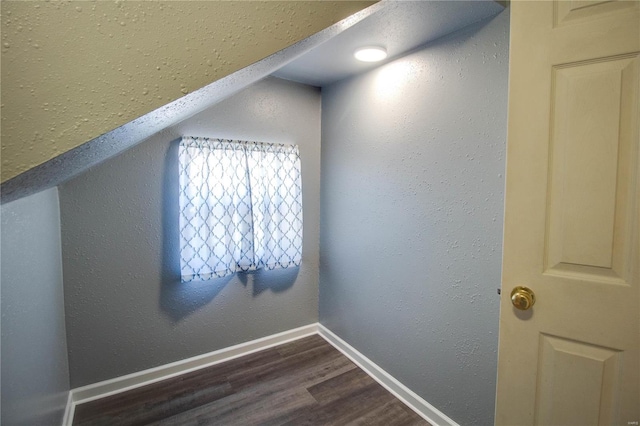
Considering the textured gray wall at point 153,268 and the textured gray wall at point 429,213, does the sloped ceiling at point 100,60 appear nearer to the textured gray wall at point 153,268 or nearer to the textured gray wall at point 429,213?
the textured gray wall at point 429,213

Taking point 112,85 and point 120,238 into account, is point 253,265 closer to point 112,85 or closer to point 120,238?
point 120,238

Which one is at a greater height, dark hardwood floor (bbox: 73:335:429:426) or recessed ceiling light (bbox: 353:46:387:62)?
recessed ceiling light (bbox: 353:46:387:62)

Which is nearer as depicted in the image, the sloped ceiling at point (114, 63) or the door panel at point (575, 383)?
the sloped ceiling at point (114, 63)

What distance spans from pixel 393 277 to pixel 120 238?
1853 millimetres

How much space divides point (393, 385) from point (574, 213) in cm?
162

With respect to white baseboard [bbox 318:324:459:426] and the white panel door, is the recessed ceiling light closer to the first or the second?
the white panel door

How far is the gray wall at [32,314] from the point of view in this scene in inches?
35.7

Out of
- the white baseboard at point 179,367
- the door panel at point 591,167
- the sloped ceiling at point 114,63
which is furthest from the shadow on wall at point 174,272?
the door panel at point 591,167

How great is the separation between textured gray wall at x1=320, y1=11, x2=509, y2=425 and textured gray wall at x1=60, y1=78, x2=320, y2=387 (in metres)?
0.57

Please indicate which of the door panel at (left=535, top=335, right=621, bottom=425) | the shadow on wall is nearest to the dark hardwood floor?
the shadow on wall

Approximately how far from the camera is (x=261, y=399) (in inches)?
74.5

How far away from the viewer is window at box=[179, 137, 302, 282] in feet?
6.73

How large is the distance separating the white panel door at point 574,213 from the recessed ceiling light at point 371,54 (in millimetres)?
909

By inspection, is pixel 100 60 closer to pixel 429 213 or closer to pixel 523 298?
pixel 523 298
